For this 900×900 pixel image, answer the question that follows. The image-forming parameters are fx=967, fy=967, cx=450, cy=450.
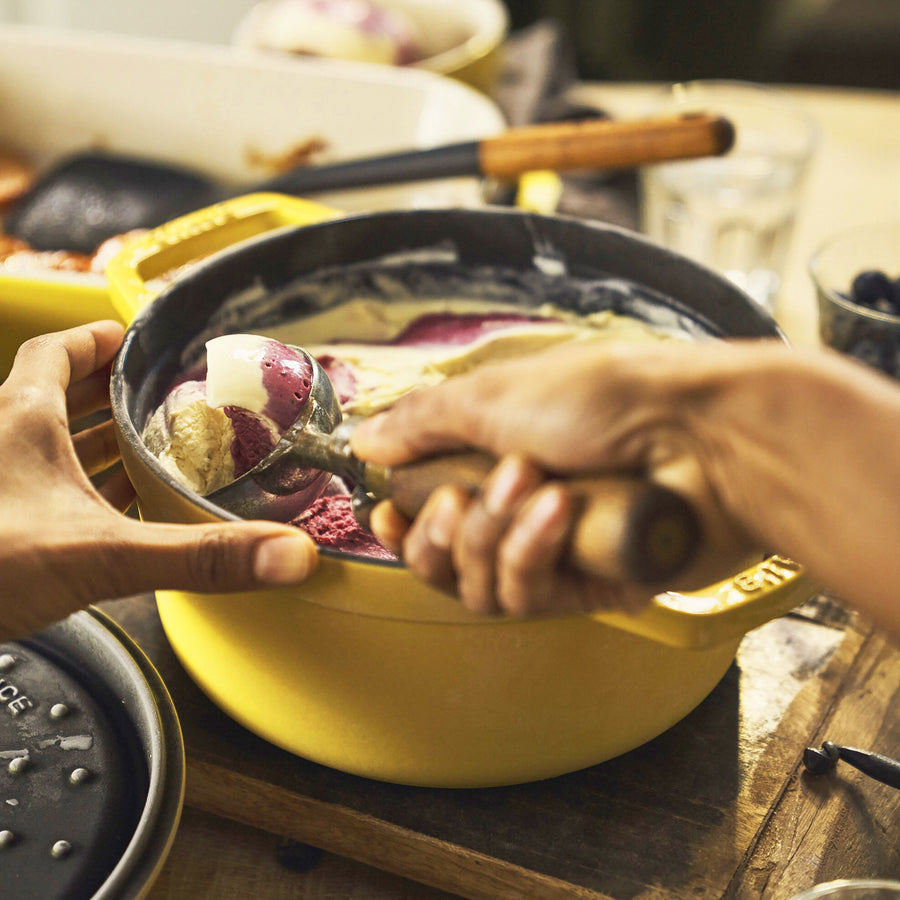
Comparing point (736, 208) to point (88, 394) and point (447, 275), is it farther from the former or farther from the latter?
point (88, 394)

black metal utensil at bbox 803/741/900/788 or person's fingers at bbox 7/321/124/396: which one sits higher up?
person's fingers at bbox 7/321/124/396

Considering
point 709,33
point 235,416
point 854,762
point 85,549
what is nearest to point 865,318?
point 854,762

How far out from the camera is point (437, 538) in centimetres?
35

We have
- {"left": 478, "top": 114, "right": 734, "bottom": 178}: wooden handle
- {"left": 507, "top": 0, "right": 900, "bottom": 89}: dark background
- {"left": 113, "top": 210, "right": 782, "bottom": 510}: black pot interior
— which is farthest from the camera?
{"left": 507, "top": 0, "right": 900, "bottom": 89}: dark background

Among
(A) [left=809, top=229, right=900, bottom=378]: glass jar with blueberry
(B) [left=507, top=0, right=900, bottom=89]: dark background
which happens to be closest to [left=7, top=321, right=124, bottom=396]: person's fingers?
(A) [left=809, top=229, right=900, bottom=378]: glass jar with blueberry

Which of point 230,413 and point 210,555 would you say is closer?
point 210,555

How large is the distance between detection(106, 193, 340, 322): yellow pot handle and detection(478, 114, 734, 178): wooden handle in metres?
0.15

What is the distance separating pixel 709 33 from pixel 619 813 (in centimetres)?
220

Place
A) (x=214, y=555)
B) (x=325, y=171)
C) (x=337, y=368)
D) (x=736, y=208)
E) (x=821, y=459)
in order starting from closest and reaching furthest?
(x=821, y=459) < (x=214, y=555) < (x=337, y=368) < (x=325, y=171) < (x=736, y=208)

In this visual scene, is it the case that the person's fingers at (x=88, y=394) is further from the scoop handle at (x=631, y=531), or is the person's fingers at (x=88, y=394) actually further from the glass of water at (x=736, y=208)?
the glass of water at (x=736, y=208)

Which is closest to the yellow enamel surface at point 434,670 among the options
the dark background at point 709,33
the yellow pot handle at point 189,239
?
the yellow pot handle at point 189,239

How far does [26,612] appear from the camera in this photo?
380 millimetres

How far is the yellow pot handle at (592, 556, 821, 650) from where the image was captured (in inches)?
14.6

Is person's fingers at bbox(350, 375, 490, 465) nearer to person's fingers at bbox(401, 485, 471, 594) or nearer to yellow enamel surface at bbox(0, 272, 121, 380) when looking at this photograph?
person's fingers at bbox(401, 485, 471, 594)
